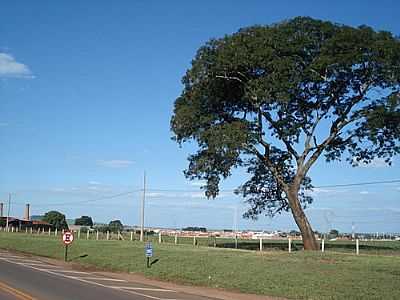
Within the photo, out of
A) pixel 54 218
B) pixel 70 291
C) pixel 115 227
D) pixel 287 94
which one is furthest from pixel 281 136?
pixel 54 218

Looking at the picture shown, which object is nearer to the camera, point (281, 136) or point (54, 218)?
point (281, 136)

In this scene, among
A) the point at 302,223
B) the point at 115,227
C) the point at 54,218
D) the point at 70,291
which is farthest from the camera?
the point at 54,218

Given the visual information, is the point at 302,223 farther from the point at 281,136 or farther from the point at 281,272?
the point at 281,272

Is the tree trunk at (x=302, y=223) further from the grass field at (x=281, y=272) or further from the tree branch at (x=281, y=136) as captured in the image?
the grass field at (x=281, y=272)

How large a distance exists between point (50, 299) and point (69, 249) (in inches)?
1215

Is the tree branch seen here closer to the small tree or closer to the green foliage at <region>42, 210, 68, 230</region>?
the small tree

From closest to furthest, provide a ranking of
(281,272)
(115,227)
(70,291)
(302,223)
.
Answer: (70,291), (281,272), (302,223), (115,227)

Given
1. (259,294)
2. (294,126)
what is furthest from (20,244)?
(259,294)

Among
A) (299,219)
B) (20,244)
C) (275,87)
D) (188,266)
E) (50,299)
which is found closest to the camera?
(50,299)

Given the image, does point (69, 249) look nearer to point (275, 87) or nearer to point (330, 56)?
point (275, 87)

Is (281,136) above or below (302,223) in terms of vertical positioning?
above

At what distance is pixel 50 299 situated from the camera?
1540 centimetres

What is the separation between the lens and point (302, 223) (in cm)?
3938

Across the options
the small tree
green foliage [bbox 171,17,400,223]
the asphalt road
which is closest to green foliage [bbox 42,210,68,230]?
the small tree
